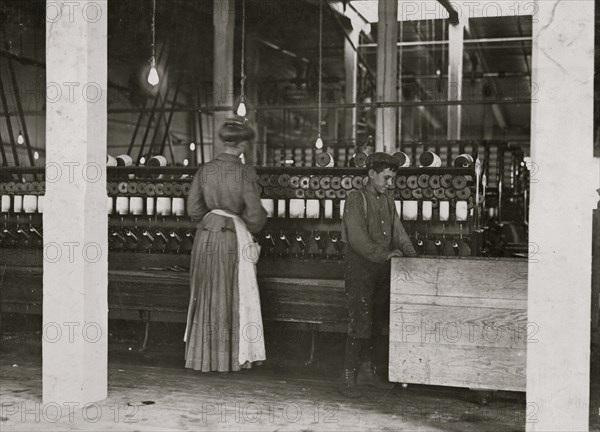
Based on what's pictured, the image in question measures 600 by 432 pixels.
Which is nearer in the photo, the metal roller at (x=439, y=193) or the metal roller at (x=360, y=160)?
the metal roller at (x=439, y=193)

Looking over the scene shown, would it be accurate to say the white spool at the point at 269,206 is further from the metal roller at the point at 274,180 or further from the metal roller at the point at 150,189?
the metal roller at the point at 150,189

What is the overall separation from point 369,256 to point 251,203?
1016 millimetres

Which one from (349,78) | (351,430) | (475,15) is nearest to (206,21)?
(349,78)

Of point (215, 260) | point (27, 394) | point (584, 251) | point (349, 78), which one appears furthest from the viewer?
point (349, 78)

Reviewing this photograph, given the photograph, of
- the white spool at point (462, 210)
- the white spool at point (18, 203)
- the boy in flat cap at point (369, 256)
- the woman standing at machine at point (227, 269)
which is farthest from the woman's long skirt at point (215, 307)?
the white spool at point (18, 203)

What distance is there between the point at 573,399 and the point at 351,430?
1289 mm

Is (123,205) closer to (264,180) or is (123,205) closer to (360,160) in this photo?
(264,180)

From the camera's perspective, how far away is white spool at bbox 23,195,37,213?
745 cm

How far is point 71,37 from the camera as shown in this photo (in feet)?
15.7

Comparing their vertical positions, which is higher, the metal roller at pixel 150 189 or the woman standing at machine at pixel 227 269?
the metal roller at pixel 150 189

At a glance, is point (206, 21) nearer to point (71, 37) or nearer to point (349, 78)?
point (349, 78)

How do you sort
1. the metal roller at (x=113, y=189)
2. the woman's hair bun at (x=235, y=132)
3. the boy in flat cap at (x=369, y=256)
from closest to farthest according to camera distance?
the boy in flat cap at (x=369, y=256), the woman's hair bun at (x=235, y=132), the metal roller at (x=113, y=189)

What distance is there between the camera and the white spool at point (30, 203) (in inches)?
293

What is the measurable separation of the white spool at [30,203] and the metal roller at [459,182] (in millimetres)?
4036
